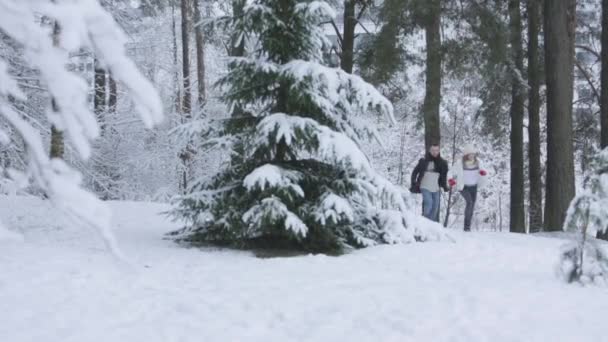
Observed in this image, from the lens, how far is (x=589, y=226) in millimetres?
4852

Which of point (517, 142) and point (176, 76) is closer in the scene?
point (517, 142)

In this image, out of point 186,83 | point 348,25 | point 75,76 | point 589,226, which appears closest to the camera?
point 75,76

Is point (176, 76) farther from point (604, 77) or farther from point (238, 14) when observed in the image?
point (604, 77)

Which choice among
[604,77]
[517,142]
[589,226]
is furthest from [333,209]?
[517,142]

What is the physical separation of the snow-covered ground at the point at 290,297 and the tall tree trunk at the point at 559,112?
321cm

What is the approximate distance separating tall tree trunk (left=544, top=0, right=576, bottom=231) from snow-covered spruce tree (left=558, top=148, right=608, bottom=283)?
16.8 ft

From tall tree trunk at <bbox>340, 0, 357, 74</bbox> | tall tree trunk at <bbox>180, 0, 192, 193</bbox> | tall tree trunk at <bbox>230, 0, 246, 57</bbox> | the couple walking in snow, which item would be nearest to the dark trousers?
the couple walking in snow

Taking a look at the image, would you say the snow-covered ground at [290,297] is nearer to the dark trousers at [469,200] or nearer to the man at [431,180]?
the man at [431,180]

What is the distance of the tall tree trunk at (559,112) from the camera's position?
9.77 meters

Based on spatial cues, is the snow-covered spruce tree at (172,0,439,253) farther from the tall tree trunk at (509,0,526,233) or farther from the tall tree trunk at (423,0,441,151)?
the tall tree trunk at (509,0,526,233)

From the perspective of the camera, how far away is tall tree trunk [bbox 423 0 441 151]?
11.3 meters

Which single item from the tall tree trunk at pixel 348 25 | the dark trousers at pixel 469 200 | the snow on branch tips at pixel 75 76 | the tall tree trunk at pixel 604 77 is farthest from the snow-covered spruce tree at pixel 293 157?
the tall tree trunk at pixel 604 77

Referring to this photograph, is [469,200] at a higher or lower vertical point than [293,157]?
lower

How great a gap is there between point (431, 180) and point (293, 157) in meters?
3.40
